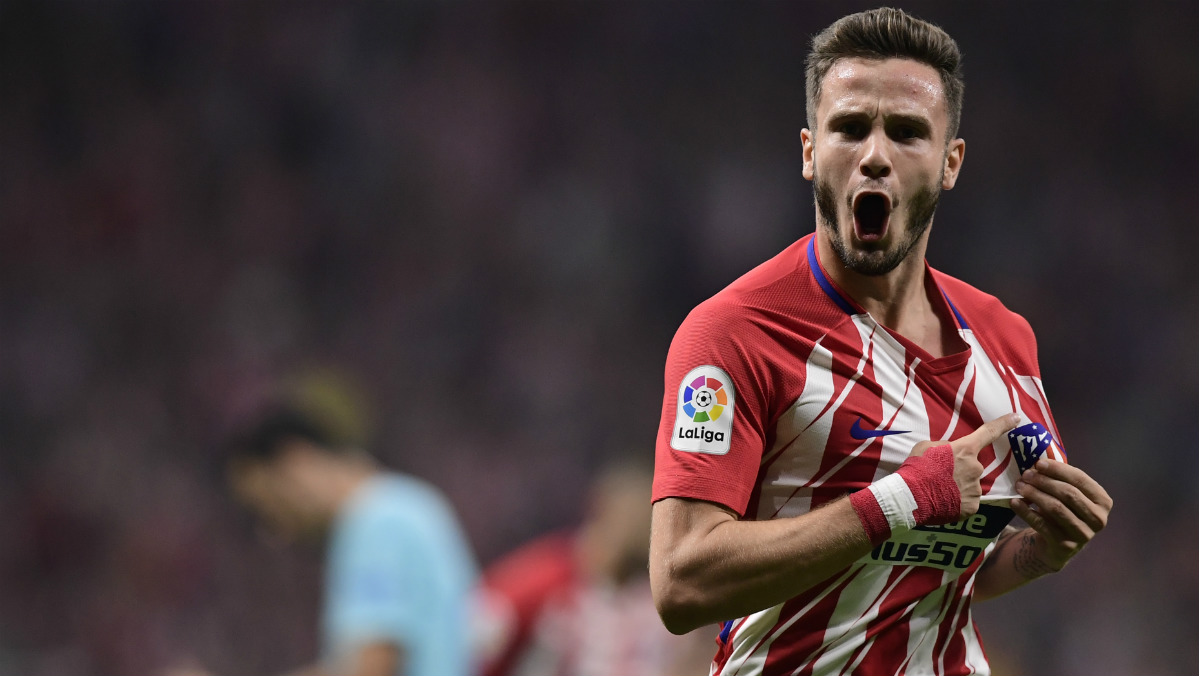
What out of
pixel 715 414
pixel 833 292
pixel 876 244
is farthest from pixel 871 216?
pixel 715 414

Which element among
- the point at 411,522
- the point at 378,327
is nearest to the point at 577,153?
the point at 378,327

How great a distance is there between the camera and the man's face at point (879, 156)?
2111 millimetres

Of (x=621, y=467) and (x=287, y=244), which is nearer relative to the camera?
(x=621, y=467)

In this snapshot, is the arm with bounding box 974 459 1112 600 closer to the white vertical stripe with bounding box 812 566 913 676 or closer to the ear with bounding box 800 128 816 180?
the white vertical stripe with bounding box 812 566 913 676

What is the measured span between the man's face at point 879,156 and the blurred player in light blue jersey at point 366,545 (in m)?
2.44

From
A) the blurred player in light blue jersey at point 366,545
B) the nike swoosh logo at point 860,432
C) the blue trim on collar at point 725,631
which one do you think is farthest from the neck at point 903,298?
the blurred player in light blue jersey at point 366,545

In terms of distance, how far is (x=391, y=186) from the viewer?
1040 cm

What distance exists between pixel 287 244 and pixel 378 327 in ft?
3.70

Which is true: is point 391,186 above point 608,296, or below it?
above

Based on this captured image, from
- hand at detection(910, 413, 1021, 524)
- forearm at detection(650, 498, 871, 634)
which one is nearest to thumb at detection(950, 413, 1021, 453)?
hand at detection(910, 413, 1021, 524)

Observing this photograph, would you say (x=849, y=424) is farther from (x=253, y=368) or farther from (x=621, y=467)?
(x=253, y=368)

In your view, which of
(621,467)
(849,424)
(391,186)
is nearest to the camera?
(849,424)

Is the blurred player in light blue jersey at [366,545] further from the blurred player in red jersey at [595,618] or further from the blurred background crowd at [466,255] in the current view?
the blurred background crowd at [466,255]

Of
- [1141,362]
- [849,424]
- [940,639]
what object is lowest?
[940,639]
